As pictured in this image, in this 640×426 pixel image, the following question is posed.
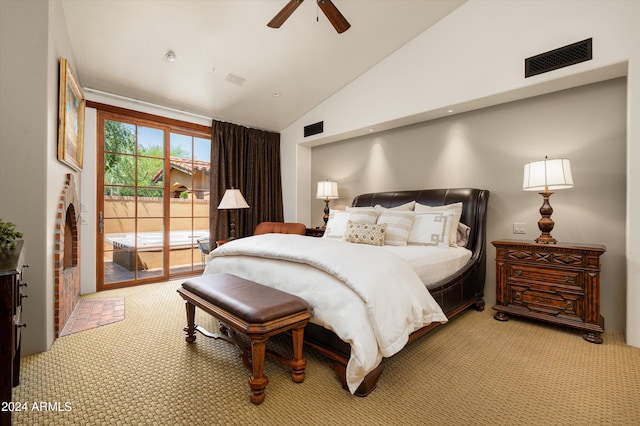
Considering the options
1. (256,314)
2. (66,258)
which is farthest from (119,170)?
(256,314)

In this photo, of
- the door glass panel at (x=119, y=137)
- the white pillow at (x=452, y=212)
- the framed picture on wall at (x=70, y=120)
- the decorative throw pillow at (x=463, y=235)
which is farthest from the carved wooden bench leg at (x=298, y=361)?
the door glass panel at (x=119, y=137)

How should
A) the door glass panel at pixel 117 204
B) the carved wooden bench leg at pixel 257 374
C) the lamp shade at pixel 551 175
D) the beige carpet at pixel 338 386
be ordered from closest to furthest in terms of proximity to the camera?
the beige carpet at pixel 338 386, the carved wooden bench leg at pixel 257 374, the lamp shade at pixel 551 175, the door glass panel at pixel 117 204

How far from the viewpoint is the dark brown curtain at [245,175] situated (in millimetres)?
4719

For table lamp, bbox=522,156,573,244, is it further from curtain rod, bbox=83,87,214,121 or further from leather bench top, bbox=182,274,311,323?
curtain rod, bbox=83,87,214,121

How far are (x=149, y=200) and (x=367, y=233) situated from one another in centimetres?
310

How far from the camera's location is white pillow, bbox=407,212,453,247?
10.1ft

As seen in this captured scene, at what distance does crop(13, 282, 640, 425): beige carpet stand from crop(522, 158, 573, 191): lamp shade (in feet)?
4.14

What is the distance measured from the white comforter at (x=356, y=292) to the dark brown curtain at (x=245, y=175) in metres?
2.68

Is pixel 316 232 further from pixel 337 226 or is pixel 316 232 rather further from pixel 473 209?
pixel 473 209

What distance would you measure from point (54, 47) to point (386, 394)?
3459mm

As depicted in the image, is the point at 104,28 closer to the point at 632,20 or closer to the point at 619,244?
the point at 632,20

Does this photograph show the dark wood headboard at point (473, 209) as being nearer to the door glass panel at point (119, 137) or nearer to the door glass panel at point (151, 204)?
the door glass panel at point (151, 204)

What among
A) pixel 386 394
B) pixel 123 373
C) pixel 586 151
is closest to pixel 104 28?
pixel 123 373

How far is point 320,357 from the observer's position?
2139mm
